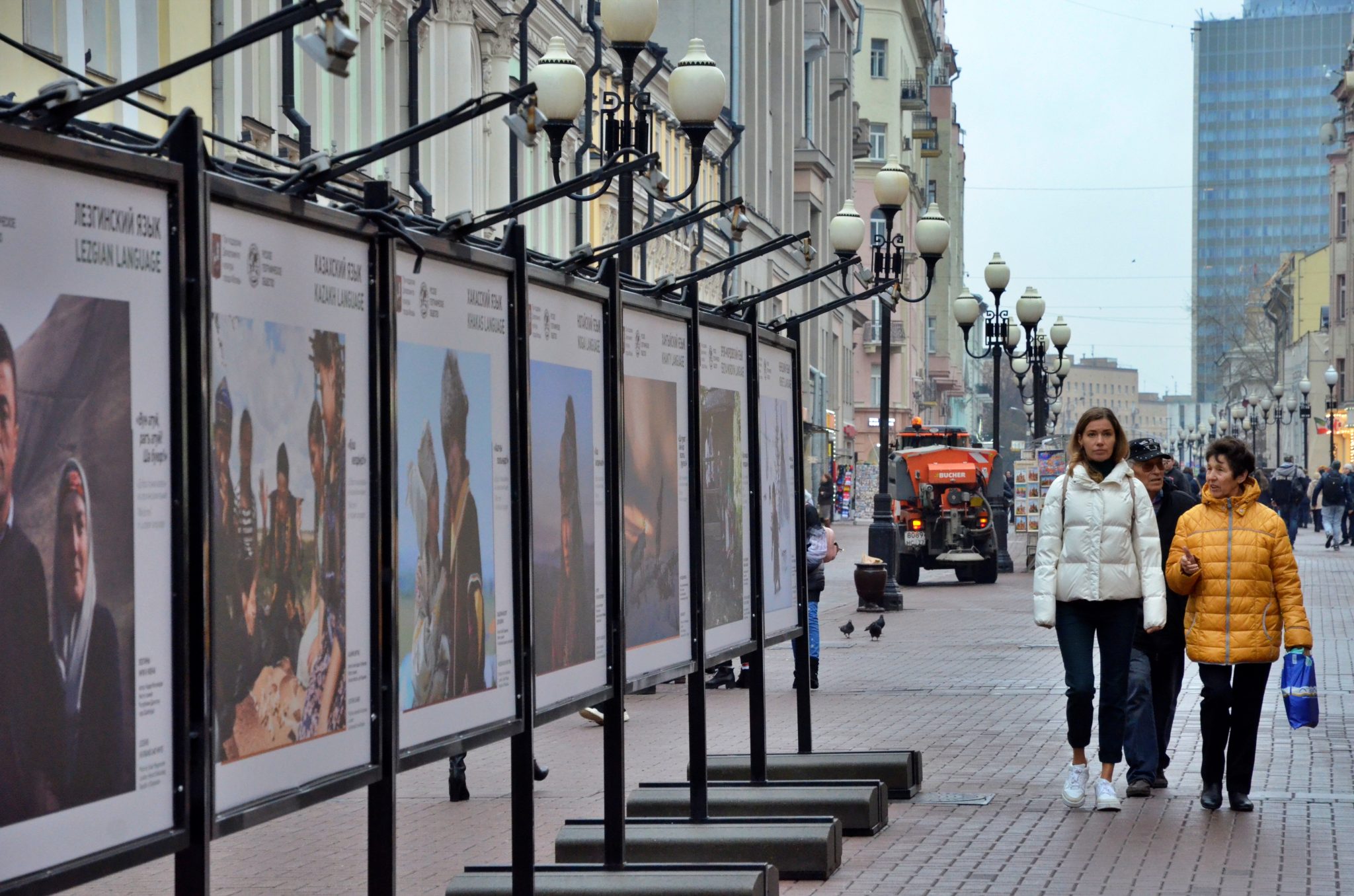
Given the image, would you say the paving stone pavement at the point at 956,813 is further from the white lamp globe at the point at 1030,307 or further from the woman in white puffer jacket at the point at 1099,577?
the white lamp globe at the point at 1030,307

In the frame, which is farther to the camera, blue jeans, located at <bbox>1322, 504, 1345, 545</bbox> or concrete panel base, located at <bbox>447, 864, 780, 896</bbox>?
blue jeans, located at <bbox>1322, 504, 1345, 545</bbox>

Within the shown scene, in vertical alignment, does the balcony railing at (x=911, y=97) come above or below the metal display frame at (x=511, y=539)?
above

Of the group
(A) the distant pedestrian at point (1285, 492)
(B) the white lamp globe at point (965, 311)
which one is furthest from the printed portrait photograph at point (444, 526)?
(A) the distant pedestrian at point (1285, 492)

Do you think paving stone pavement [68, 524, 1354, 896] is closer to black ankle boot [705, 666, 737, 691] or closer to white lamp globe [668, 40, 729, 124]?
black ankle boot [705, 666, 737, 691]

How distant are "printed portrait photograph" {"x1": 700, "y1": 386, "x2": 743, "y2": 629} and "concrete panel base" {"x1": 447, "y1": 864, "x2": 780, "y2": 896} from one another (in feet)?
4.92

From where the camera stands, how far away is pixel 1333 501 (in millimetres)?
46344

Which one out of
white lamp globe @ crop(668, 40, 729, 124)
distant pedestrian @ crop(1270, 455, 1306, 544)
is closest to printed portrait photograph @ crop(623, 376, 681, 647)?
white lamp globe @ crop(668, 40, 729, 124)

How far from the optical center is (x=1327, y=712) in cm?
1519

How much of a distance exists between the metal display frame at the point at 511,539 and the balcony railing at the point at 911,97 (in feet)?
337

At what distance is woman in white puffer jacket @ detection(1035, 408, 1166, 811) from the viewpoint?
10.5 m

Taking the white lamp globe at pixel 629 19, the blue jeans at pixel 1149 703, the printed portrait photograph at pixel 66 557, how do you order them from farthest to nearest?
the white lamp globe at pixel 629 19, the blue jeans at pixel 1149 703, the printed portrait photograph at pixel 66 557

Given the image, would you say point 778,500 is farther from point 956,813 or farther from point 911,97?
point 911,97

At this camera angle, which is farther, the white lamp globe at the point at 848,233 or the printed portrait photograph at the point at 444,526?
the white lamp globe at the point at 848,233

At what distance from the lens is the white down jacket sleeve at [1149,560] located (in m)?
10.4
